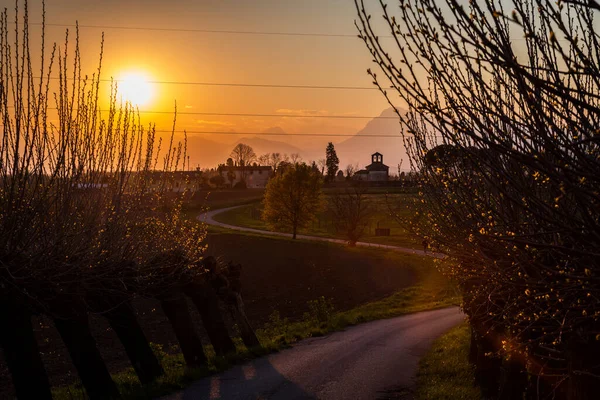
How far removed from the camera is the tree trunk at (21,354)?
12844 millimetres

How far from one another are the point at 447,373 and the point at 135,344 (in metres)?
8.43

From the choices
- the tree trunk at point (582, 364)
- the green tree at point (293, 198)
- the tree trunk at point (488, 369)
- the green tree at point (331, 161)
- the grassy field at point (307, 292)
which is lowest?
the grassy field at point (307, 292)

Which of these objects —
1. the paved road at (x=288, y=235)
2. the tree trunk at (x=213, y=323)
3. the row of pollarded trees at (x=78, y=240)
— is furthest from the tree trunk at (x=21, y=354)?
the paved road at (x=288, y=235)

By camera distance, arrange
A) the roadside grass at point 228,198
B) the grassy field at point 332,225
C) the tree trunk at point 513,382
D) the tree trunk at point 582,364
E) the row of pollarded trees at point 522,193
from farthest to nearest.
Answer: the roadside grass at point 228,198
the grassy field at point 332,225
the tree trunk at point 513,382
the tree trunk at point 582,364
the row of pollarded trees at point 522,193

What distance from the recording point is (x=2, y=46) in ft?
38.0

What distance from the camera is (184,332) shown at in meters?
18.7

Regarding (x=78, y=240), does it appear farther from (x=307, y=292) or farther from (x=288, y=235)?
(x=288, y=235)

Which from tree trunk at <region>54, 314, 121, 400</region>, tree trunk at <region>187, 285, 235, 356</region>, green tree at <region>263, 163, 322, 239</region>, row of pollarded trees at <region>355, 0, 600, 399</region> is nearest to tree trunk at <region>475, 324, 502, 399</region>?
row of pollarded trees at <region>355, 0, 600, 399</region>

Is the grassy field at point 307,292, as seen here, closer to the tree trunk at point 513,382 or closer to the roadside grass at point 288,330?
the roadside grass at point 288,330

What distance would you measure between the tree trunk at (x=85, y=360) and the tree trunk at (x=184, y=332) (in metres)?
3.84

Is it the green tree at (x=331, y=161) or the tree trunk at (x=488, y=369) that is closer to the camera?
the tree trunk at (x=488, y=369)

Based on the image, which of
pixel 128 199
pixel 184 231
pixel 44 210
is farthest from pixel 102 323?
pixel 44 210

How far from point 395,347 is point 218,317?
605 centimetres

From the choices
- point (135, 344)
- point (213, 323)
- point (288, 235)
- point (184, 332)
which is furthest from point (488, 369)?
point (288, 235)
